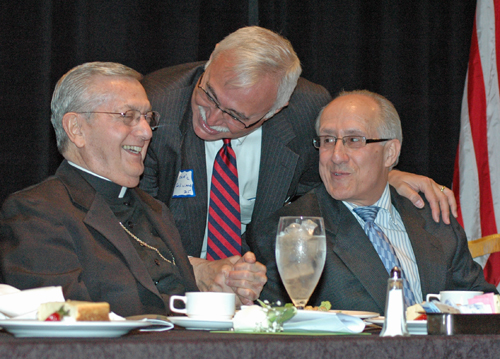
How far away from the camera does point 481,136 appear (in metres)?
3.69

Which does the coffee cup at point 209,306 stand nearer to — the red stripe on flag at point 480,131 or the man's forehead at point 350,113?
the man's forehead at point 350,113

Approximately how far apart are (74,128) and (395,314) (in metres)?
1.43

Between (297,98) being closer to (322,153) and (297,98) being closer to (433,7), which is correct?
(322,153)

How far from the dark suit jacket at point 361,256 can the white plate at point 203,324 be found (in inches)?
44.4

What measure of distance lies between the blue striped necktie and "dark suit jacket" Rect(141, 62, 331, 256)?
0.40m

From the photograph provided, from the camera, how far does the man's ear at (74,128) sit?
2037mm

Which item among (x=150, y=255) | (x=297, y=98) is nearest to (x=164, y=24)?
(x=297, y=98)

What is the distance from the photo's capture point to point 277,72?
2.57 meters

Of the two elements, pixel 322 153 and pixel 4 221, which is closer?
pixel 4 221

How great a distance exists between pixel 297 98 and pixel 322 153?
0.40 m

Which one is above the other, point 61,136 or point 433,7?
point 433,7

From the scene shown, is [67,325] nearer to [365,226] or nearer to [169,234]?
[169,234]

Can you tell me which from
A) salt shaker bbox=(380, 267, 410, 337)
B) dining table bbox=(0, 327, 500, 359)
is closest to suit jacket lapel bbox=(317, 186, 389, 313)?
salt shaker bbox=(380, 267, 410, 337)

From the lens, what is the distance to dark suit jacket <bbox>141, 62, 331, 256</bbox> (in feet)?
8.43
